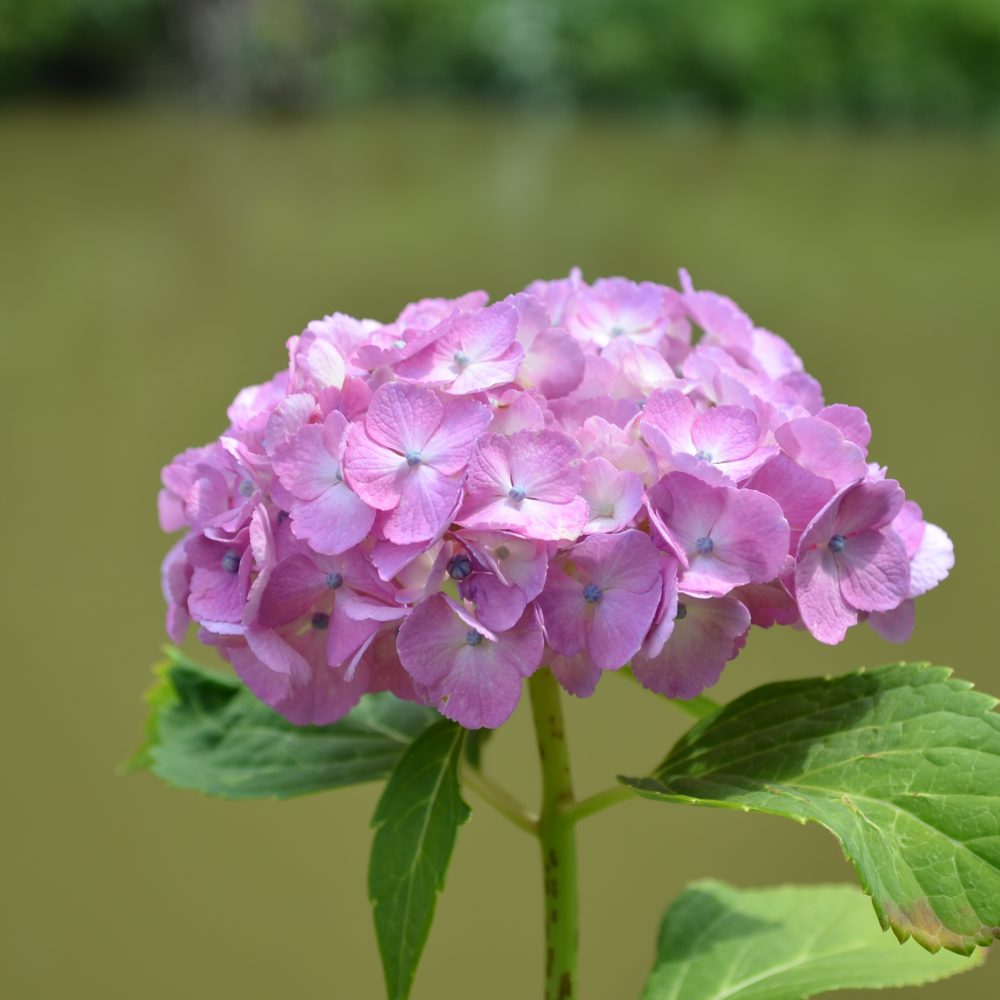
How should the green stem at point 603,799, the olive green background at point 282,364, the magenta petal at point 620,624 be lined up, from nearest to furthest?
the magenta petal at point 620,624, the green stem at point 603,799, the olive green background at point 282,364

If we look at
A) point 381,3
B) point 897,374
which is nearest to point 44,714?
point 897,374

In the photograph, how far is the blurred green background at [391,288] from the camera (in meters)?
1.61

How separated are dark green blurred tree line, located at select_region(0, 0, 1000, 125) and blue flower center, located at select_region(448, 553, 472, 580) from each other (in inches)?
282

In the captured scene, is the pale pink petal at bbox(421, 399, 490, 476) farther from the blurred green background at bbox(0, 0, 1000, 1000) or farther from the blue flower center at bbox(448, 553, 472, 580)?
the blurred green background at bbox(0, 0, 1000, 1000)

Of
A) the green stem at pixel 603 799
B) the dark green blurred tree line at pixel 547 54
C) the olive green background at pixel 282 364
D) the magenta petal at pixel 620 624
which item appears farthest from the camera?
the dark green blurred tree line at pixel 547 54

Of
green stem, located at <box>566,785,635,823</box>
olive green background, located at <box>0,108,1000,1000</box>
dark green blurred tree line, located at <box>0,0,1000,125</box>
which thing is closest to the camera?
green stem, located at <box>566,785,635,823</box>

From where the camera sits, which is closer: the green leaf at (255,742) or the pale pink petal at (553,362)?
the pale pink petal at (553,362)

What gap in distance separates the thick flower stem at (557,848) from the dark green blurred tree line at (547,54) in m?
7.10

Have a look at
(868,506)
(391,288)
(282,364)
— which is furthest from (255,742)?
(391,288)

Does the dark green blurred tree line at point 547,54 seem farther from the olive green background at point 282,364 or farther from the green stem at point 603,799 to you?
the green stem at point 603,799

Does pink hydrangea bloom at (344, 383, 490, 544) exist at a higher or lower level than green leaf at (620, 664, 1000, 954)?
higher

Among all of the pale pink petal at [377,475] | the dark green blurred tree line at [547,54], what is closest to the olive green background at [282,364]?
the dark green blurred tree line at [547,54]

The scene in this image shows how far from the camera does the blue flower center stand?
480 mm

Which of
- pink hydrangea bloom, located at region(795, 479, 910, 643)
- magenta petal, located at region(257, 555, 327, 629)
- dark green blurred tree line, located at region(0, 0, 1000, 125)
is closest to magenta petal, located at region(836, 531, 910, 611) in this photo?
pink hydrangea bloom, located at region(795, 479, 910, 643)
